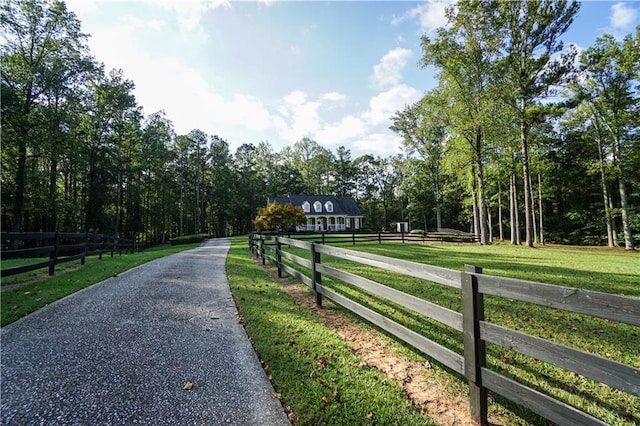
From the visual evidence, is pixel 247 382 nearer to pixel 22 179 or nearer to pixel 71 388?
pixel 71 388

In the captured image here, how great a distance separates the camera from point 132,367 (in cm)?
291

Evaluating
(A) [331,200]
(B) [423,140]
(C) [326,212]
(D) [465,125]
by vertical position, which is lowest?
(C) [326,212]

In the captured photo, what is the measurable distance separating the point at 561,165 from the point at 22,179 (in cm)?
4345

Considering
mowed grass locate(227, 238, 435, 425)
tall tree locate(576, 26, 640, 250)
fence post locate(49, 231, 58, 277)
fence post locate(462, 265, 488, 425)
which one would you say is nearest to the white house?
tall tree locate(576, 26, 640, 250)

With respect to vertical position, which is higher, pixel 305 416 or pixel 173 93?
pixel 173 93

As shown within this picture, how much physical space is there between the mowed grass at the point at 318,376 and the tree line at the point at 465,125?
763 inches

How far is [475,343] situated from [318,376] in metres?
1.48

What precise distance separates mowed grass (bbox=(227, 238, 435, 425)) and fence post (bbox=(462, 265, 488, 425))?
0.38 meters

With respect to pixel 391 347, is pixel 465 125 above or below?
above

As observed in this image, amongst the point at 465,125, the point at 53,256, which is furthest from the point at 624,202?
the point at 53,256

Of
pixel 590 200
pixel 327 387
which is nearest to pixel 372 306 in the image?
pixel 327 387

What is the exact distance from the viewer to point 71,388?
2.53 m

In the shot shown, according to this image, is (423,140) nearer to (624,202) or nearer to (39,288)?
(624,202)

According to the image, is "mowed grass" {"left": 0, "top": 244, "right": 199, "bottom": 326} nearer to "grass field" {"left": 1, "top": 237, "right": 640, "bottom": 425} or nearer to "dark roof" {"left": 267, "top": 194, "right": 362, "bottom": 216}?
"grass field" {"left": 1, "top": 237, "right": 640, "bottom": 425}
